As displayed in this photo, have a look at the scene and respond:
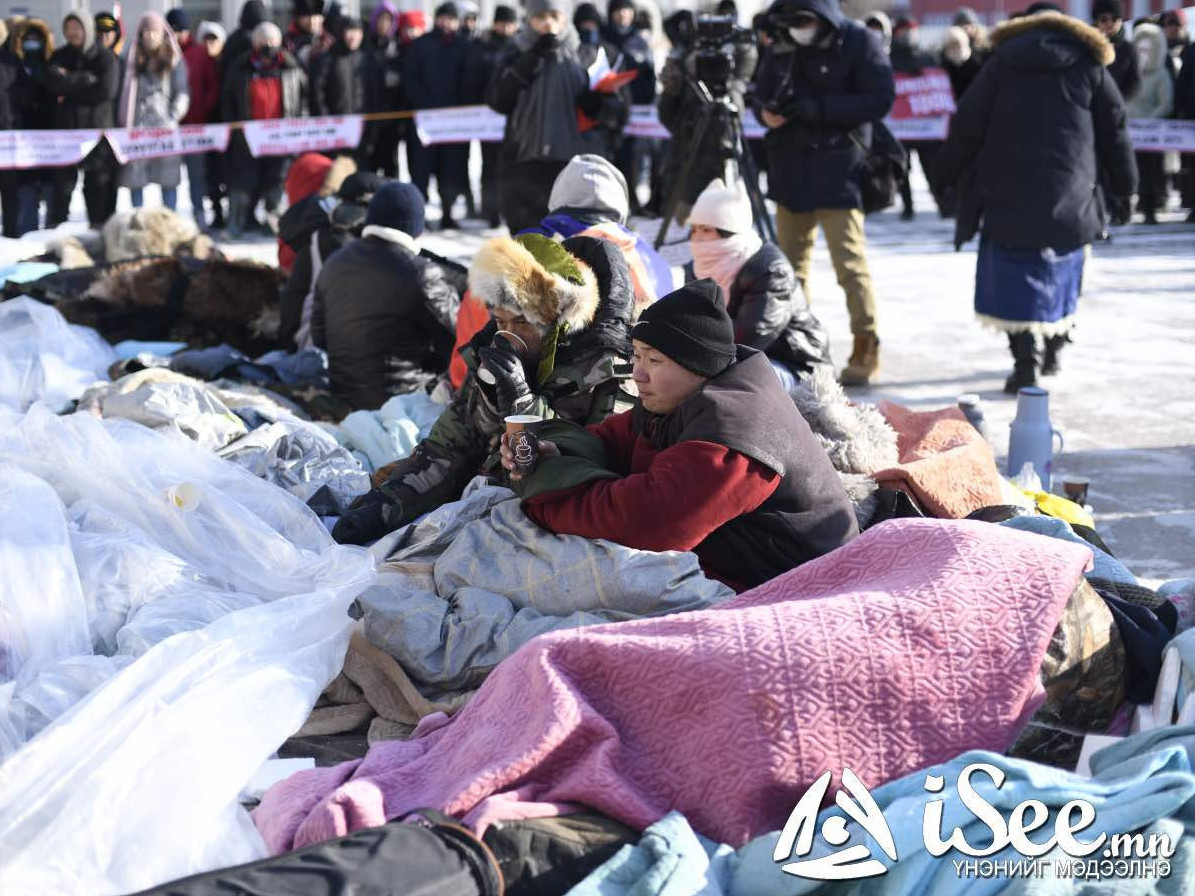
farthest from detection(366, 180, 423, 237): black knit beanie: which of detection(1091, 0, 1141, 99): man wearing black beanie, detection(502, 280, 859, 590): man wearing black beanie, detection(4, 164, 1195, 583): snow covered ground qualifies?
detection(1091, 0, 1141, 99): man wearing black beanie

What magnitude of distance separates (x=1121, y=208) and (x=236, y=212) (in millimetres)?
7560

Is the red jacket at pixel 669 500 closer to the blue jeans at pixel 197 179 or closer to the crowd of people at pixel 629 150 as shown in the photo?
the crowd of people at pixel 629 150

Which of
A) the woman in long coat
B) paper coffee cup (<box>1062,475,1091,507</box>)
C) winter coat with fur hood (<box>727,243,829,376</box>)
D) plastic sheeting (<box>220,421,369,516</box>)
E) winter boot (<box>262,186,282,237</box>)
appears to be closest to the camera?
plastic sheeting (<box>220,421,369,516</box>)

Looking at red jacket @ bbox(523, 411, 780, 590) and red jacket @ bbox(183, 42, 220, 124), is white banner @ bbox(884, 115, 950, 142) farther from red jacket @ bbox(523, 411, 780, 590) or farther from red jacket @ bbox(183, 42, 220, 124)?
red jacket @ bbox(523, 411, 780, 590)

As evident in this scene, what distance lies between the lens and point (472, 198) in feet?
44.2

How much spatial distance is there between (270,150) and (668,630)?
402 inches

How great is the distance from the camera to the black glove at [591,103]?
906 cm

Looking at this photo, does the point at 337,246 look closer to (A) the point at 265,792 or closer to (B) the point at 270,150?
(A) the point at 265,792

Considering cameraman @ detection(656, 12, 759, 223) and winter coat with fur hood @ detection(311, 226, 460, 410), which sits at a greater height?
cameraman @ detection(656, 12, 759, 223)

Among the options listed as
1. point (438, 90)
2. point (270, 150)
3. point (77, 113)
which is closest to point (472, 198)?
point (438, 90)

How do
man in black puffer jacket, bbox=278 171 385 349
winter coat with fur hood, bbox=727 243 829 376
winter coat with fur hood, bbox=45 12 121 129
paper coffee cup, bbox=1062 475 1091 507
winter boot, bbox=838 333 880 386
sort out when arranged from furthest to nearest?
winter coat with fur hood, bbox=45 12 121 129, winter boot, bbox=838 333 880 386, man in black puffer jacket, bbox=278 171 385 349, winter coat with fur hood, bbox=727 243 829 376, paper coffee cup, bbox=1062 475 1091 507

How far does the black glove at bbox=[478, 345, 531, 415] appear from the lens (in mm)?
4191

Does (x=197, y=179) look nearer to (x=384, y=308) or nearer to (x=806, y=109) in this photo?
(x=806, y=109)

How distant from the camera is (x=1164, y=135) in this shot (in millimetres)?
12914
